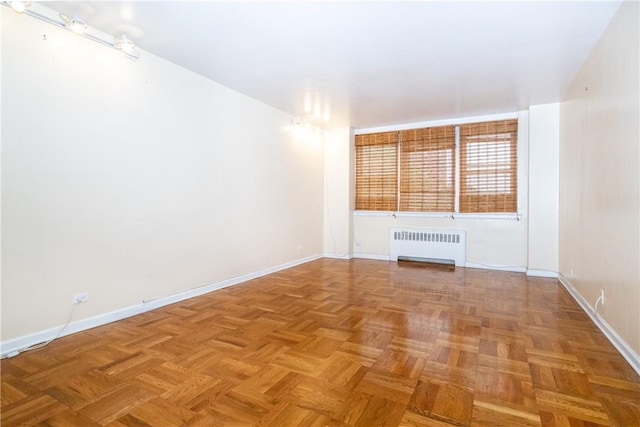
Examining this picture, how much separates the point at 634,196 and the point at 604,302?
1.04m

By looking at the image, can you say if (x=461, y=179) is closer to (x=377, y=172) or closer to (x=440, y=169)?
(x=440, y=169)

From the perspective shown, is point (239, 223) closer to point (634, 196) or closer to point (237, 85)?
point (237, 85)

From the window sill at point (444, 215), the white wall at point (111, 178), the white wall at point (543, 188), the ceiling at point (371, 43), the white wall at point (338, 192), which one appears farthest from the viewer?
the white wall at point (338, 192)

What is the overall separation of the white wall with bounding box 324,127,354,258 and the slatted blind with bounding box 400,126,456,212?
995 mm

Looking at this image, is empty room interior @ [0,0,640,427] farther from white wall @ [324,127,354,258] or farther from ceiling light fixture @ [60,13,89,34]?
white wall @ [324,127,354,258]

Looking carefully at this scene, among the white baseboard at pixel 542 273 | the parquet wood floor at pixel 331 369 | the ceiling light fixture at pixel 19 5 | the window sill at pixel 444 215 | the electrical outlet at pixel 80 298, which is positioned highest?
the ceiling light fixture at pixel 19 5

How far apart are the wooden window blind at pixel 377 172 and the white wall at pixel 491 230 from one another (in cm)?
29

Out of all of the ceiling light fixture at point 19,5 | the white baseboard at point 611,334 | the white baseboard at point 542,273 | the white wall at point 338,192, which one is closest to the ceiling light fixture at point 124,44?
the ceiling light fixture at point 19,5

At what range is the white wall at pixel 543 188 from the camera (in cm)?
480

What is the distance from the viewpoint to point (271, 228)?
197 inches

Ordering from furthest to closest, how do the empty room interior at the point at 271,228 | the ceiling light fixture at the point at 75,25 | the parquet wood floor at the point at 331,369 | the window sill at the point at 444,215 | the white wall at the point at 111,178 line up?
the window sill at the point at 444,215 < the white wall at the point at 111,178 < the ceiling light fixture at the point at 75,25 < the empty room interior at the point at 271,228 < the parquet wood floor at the point at 331,369

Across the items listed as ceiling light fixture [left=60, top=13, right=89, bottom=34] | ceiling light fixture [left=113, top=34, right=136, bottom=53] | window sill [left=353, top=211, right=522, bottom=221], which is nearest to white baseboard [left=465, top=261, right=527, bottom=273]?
window sill [left=353, top=211, right=522, bottom=221]

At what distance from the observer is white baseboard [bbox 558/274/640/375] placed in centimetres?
214

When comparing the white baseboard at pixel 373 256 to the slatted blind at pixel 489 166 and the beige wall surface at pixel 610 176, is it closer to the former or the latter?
the slatted blind at pixel 489 166
